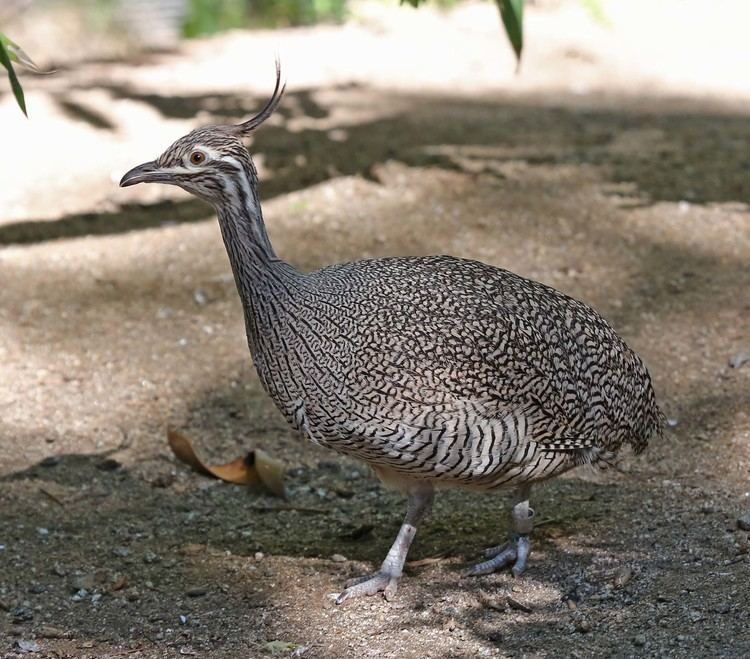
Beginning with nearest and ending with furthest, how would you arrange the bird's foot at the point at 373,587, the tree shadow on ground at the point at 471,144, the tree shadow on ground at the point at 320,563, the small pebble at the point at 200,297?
the tree shadow on ground at the point at 320,563 → the bird's foot at the point at 373,587 → the small pebble at the point at 200,297 → the tree shadow on ground at the point at 471,144

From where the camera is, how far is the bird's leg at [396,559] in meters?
5.03

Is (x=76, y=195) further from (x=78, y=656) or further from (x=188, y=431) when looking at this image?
(x=78, y=656)

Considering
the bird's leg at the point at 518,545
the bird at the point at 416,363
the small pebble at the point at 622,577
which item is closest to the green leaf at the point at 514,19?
the bird at the point at 416,363

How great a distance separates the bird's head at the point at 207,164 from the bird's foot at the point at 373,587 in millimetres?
1765

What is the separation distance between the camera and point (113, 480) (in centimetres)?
609

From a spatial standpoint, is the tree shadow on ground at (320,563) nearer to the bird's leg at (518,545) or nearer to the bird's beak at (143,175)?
the bird's leg at (518,545)

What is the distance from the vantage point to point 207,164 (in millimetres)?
4762

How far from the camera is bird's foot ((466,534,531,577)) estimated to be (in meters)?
5.11

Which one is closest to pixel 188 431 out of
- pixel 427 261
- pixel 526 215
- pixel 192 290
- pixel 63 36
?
pixel 192 290

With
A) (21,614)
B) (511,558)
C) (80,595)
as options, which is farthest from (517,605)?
(21,614)

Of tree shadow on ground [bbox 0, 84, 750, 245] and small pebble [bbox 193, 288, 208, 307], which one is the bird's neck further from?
tree shadow on ground [bbox 0, 84, 750, 245]

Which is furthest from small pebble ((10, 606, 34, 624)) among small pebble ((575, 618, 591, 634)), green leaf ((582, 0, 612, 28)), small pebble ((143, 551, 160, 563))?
green leaf ((582, 0, 612, 28))

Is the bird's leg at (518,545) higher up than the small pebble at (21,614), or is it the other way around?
the bird's leg at (518,545)

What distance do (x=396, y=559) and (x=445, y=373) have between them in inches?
38.4
